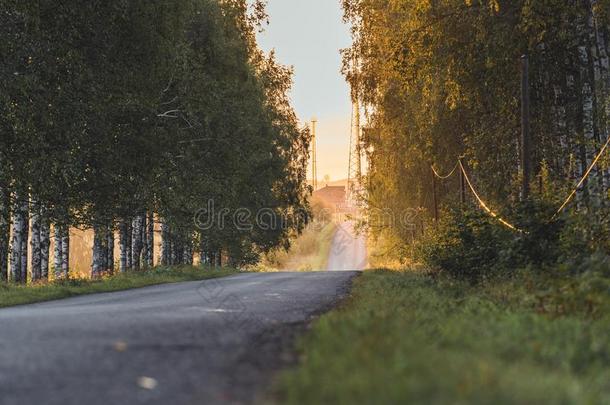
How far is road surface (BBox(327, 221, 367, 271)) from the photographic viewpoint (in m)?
78.4

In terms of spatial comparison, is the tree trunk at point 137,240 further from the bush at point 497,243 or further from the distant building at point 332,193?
the distant building at point 332,193

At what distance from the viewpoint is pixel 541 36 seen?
1686 cm

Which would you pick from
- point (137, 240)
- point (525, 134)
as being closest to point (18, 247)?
point (137, 240)

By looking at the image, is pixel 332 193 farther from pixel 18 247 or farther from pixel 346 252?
pixel 18 247

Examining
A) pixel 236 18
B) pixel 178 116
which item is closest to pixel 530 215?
pixel 178 116

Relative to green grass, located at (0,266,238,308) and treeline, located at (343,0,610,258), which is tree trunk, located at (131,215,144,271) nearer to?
green grass, located at (0,266,238,308)

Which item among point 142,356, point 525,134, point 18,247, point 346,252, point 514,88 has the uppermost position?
point 514,88

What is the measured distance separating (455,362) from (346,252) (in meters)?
86.1

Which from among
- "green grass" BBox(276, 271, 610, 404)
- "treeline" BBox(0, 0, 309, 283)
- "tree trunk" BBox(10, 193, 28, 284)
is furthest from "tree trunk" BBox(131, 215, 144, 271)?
"green grass" BBox(276, 271, 610, 404)

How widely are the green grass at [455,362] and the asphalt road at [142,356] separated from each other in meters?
0.41

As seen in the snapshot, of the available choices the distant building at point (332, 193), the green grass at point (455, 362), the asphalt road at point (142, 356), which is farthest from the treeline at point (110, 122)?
the distant building at point (332, 193)

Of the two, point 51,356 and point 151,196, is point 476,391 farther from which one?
point 151,196

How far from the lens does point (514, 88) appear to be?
19406 millimetres

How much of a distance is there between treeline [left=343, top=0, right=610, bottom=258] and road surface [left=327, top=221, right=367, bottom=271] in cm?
4939
